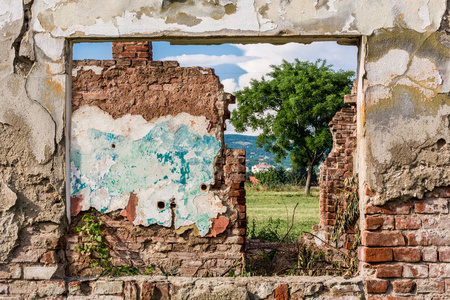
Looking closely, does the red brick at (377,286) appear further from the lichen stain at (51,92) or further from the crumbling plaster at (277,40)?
the lichen stain at (51,92)

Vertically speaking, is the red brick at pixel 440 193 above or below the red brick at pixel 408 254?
above

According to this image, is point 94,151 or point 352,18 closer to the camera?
point 352,18

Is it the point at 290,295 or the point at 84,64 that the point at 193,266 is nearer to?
the point at 290,295

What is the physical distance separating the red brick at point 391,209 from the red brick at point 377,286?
0.41 metres

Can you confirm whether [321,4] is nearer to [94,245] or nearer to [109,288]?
[109,288]

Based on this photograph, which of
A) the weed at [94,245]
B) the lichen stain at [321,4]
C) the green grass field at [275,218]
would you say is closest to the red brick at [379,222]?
the lichen stain at [321,4]

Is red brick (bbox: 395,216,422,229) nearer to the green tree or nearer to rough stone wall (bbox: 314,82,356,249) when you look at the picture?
rough stone wall (bbox: 314,82,356,249)

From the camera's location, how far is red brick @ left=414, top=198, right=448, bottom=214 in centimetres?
273

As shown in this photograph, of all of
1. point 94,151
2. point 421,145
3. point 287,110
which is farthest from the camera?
point 287,110

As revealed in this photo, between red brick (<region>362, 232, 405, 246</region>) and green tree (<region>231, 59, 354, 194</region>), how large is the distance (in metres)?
17.1

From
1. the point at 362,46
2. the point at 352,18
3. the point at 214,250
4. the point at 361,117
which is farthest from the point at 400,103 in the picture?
the point at 214,250

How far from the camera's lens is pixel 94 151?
4492 millimetres

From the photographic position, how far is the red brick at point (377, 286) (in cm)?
274

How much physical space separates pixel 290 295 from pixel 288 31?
63.7 inches
